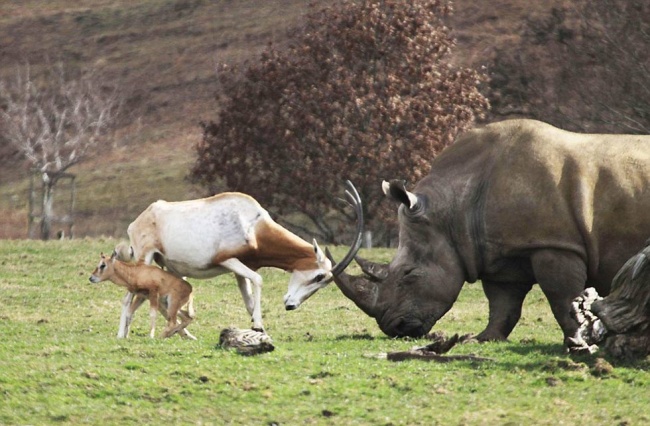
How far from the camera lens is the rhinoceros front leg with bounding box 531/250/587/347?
15.1 metres

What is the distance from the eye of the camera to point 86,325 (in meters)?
19.2

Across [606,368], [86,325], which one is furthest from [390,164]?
[606,368]

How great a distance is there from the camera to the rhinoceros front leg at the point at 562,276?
1514cm

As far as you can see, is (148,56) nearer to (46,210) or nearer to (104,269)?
(46,210)

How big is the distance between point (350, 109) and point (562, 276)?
21945mm

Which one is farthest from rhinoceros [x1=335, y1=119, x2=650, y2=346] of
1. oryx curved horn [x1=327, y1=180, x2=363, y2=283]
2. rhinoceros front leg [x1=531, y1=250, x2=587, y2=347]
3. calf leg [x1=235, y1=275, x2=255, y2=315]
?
calf leg [x1=235, y1=275, x2=255, y2=315]

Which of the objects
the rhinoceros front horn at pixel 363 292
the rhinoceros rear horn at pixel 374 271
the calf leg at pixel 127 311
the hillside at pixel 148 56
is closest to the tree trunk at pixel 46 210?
the hillside at pixel 148 56

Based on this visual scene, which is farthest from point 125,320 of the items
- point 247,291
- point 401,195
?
point 401,195

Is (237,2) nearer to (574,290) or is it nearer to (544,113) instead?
(544,113)

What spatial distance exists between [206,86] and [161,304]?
4882 centimetres

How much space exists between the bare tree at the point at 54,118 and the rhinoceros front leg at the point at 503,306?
95.8ft

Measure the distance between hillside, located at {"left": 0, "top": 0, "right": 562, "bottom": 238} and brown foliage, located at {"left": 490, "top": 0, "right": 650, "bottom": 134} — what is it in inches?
451

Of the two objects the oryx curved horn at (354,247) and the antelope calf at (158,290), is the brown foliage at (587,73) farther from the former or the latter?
the antelope calf at (158,290)

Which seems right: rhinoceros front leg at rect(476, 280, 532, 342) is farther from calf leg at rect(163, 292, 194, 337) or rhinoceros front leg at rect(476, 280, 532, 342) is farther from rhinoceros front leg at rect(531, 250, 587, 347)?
calf leg at rect(163, 292, 194, 337)
